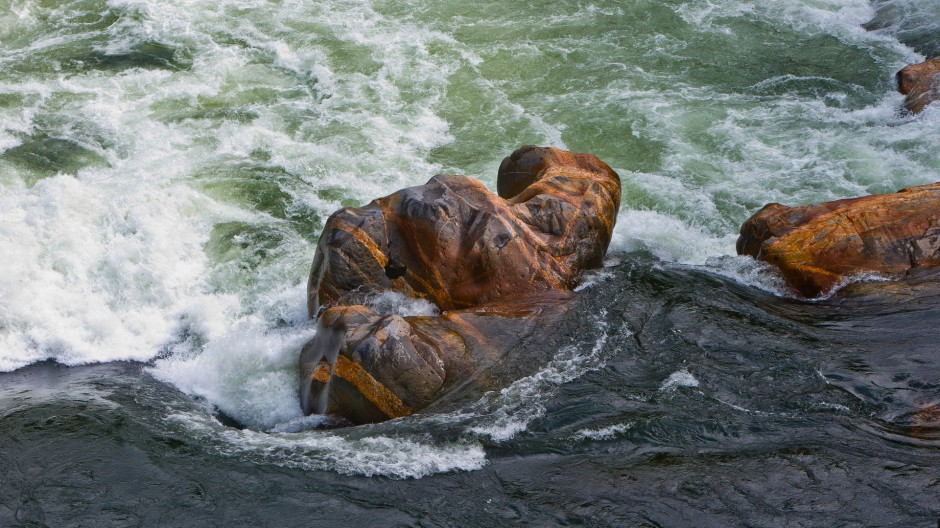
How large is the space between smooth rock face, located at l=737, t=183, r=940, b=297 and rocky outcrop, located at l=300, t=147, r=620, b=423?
69.2 inches

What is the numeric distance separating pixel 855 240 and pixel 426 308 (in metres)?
4.06

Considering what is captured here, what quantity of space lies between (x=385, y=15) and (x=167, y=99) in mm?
4169

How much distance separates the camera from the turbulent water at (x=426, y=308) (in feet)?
21.9

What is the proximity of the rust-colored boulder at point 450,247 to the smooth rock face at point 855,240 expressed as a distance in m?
1.96

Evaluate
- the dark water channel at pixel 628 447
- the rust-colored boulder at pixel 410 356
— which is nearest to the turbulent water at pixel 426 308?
the dark water channel at pixel 628 447

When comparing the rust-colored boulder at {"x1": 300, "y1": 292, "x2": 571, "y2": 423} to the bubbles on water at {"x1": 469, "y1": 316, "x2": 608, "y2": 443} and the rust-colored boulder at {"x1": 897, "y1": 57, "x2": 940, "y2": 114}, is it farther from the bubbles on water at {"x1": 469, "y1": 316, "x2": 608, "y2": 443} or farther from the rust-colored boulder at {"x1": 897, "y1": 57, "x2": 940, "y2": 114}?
the rust-colored boulder at {"x1": 897, "y1": 57, "x2": 940, "y2": 114}

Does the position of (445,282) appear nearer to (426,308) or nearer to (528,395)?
(426,308)

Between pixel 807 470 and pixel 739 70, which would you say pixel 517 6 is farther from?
pixel 807 470

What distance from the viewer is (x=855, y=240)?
29.3 ft

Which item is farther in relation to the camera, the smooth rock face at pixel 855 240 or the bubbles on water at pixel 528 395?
the smooth rock face at pixel 855 240

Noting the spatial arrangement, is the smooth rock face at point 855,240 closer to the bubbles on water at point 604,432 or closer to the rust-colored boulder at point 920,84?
the bubbles on water at point 604,432

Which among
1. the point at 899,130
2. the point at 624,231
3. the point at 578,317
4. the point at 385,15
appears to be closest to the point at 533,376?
the point at 578,317

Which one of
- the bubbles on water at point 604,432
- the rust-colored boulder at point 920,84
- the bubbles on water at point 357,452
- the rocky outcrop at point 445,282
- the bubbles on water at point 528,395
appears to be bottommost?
the bubbles on water at point 357,452

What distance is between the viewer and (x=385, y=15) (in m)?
15.8
